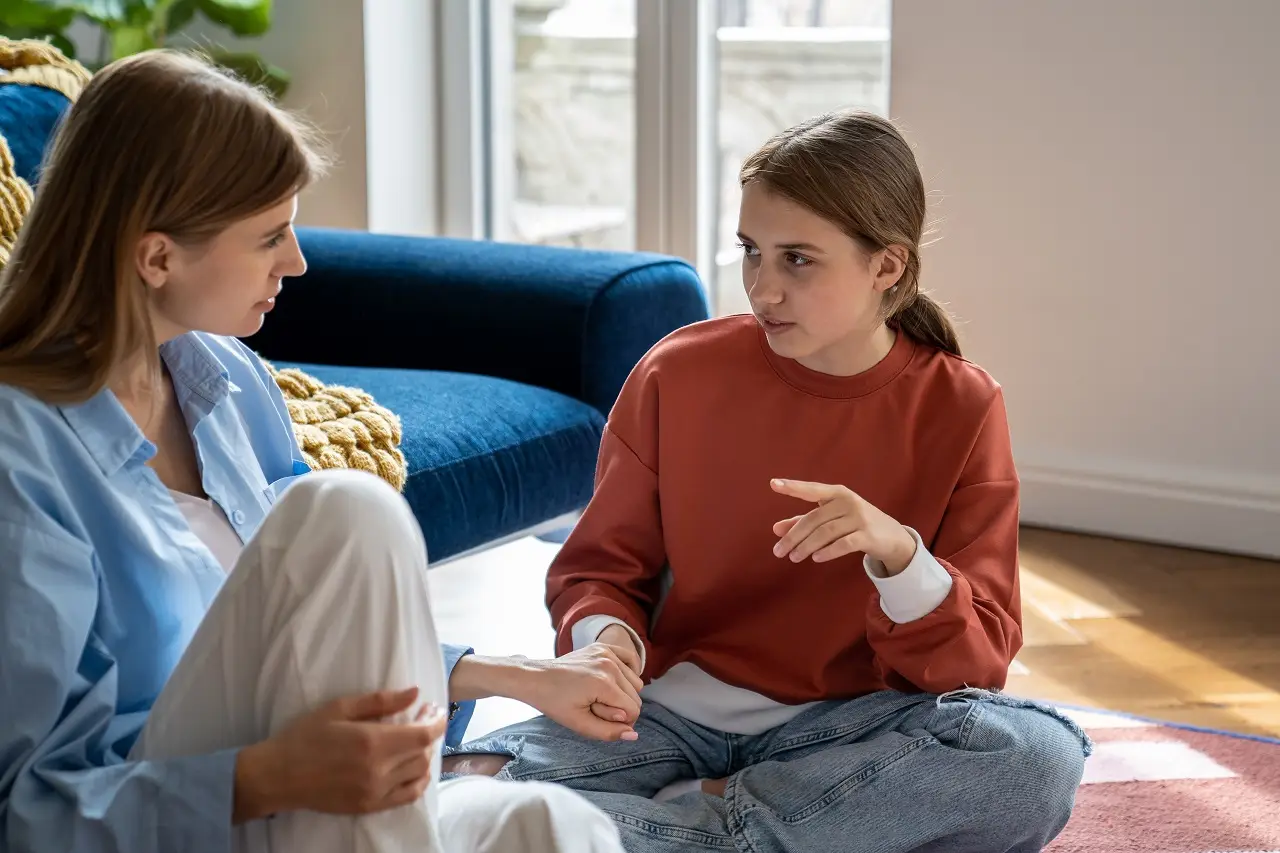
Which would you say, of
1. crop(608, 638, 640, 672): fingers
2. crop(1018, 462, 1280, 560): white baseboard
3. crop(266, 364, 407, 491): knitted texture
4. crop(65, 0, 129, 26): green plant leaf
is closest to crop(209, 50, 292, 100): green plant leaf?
crop(65, 0, 129, 26): green plant leaf

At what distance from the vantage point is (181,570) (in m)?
1.05

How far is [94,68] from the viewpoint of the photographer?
3.23m

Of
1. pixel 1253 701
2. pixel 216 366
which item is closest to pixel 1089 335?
pixel 1253 701

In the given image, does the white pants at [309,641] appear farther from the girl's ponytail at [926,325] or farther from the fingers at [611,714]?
the girl's ponytail at [926,325]

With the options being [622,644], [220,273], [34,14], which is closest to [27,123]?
[220,273]

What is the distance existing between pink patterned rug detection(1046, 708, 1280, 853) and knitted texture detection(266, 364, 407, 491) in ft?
2.83

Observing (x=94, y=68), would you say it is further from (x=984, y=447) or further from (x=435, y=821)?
(x=435, y=821)

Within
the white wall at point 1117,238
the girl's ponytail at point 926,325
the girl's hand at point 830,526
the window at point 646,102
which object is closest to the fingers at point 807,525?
the girl's hand at point 830,526

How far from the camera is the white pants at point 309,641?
0.94 m

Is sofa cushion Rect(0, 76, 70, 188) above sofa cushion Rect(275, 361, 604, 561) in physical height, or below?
above

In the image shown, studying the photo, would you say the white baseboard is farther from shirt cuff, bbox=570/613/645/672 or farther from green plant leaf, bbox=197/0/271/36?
green plant leaf, bbox=197/0/271/36

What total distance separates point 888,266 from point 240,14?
7.12 ft

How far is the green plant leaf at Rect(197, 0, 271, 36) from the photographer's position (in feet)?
10.3

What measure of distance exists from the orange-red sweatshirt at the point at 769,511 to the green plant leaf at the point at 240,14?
203 centimetres
